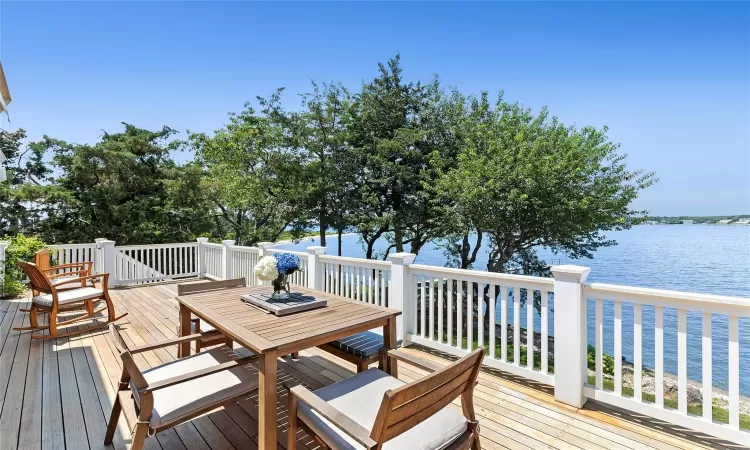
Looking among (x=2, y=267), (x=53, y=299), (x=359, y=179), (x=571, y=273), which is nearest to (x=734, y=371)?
(x=571, y=273)

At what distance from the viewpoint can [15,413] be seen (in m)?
2.55

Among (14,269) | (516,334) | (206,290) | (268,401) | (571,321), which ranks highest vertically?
(206,290)

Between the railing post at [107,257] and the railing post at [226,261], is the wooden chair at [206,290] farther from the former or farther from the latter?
the railing post at [107,257]

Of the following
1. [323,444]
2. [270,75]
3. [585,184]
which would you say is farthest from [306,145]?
[323,444]

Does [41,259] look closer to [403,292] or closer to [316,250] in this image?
[316,250]

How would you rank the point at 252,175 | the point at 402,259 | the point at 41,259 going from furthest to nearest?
the point at 252,175 → the point at 41,259 → the point at 402,259

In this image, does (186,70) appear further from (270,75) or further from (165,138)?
(165,138)

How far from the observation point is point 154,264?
7.80 meters

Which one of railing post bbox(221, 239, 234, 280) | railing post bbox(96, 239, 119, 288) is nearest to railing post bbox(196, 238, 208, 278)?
railing post bbox(221, 239, 234, 280)

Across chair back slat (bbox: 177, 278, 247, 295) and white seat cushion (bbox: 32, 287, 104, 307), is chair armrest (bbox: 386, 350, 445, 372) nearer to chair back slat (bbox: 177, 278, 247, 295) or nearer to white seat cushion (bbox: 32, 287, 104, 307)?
chair back slat (bbox: 177, 278, 247, 295)

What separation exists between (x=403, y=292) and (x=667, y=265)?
17530 mm

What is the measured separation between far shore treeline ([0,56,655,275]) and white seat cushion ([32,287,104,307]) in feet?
→ 21.1

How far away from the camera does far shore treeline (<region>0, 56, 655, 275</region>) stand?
10242 millimetres

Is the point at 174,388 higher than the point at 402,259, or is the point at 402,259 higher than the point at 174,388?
the point at 402,259
